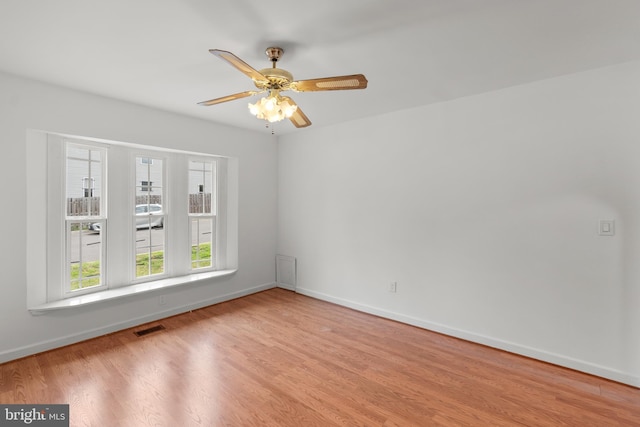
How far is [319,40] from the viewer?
206 centimetres

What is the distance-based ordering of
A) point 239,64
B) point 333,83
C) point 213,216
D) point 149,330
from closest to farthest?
point 239,64
point 333,83
point 149,330
point 213,216

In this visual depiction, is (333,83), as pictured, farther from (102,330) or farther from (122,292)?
(102,330)

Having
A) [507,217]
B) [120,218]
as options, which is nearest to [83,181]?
[120,218]

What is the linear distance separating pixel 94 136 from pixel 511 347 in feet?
15.5

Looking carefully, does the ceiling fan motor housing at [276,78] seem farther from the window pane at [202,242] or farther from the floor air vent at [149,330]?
the floor air vent at [149,330]

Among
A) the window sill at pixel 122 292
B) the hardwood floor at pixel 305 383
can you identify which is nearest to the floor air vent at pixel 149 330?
the hardwood floor at pixel 305 383

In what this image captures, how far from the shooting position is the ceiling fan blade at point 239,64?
1.53 m

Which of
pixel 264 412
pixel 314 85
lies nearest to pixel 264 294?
pixel 264 412

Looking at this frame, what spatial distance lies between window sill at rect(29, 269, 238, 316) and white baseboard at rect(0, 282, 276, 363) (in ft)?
1.02

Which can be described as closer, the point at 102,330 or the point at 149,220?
the point at 102,330

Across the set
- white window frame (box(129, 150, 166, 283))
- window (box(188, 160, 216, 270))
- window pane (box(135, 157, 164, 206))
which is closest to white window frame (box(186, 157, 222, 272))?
window (box(188, 160, 216, 270))

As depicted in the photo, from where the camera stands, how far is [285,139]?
16.1 ft

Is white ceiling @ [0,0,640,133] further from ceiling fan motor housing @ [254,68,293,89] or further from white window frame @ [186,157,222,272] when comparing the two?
white window frame @ [186,157,222,272]

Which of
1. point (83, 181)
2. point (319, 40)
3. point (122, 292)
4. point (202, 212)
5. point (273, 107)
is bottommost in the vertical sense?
point (122, 292)
